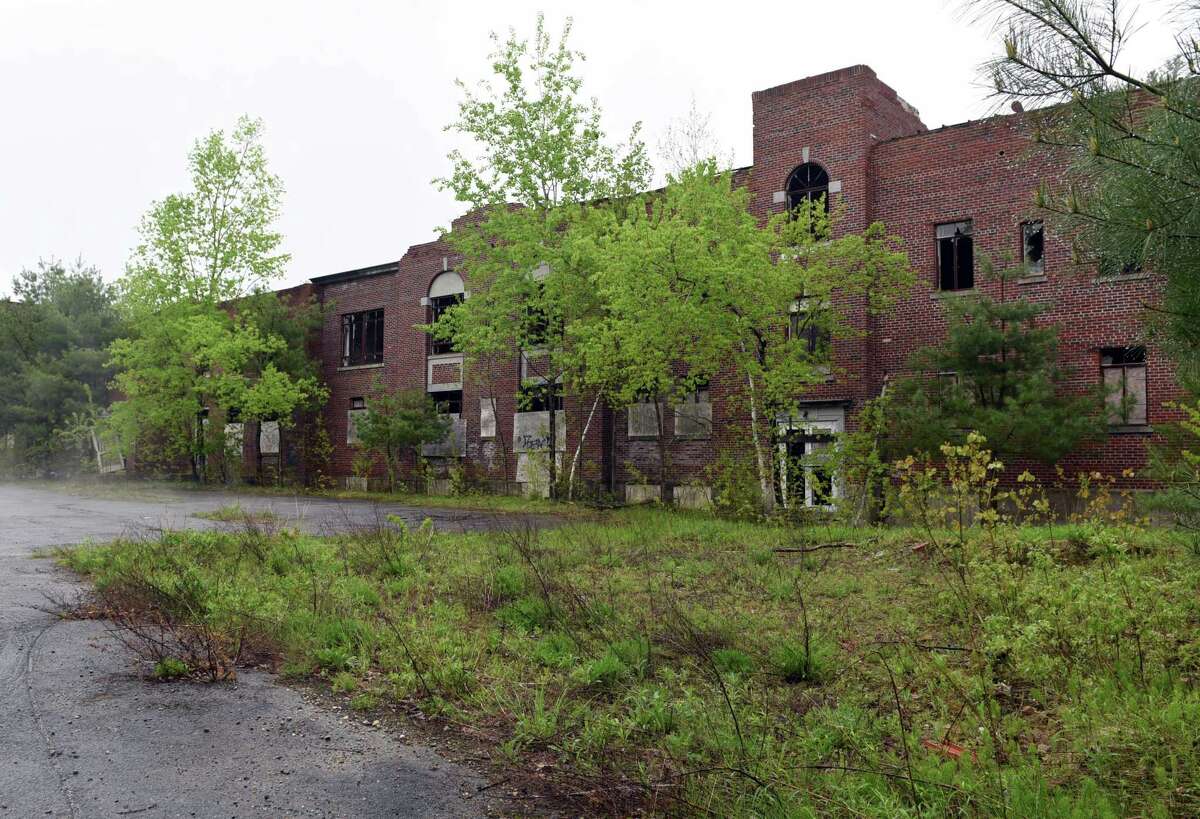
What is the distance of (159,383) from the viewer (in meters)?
30.3

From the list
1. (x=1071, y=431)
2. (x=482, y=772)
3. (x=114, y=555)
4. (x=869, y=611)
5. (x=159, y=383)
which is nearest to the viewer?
(x=482, y=772)

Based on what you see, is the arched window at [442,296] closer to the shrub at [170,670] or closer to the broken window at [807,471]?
the broken window at [807,471]

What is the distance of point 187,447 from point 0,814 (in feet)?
103

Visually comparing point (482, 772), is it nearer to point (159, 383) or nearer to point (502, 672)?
point (502, 672)

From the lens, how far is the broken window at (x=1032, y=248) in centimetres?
1783

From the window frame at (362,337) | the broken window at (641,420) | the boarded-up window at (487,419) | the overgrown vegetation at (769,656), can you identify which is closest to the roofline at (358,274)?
the window frame at (362,337)

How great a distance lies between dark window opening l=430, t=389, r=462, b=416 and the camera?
28.0 metres

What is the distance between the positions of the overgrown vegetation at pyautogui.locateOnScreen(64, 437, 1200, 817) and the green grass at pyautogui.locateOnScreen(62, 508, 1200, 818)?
20 millimetres

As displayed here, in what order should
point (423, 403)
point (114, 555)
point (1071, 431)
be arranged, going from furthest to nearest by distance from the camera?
point (423, 403) → point (1071, 431) → point (114, 555)

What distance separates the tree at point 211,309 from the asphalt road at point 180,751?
2438cm

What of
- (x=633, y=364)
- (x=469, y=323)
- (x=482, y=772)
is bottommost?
(x=482, y=772)

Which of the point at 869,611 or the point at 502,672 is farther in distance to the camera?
the point at 869,611

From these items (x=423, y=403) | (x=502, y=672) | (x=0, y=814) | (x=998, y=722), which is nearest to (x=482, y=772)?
(x=502, y=672)

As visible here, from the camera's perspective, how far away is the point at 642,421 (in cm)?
2347
